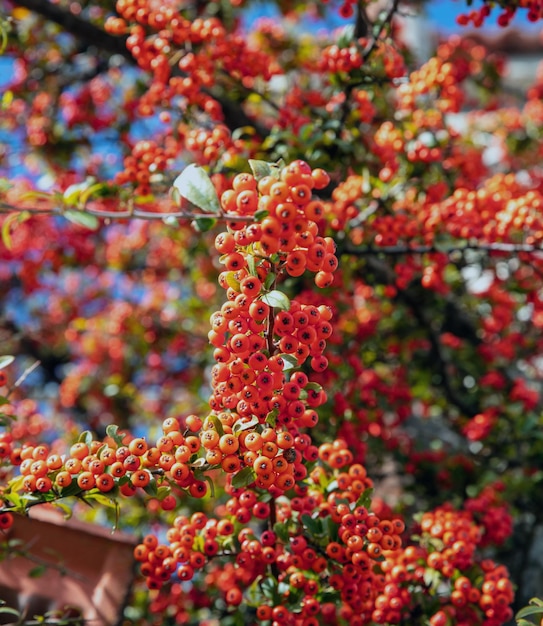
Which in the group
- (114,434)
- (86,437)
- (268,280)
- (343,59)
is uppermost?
(343,59)

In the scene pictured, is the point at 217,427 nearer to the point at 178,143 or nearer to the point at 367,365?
the point at 178,143

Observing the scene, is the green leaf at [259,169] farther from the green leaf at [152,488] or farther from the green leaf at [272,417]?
the green leaf at [152,488]

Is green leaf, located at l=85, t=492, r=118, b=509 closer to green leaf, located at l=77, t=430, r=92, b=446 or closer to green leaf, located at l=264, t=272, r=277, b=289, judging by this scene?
green leaf, located at l=77, t=430, r=92, b=446

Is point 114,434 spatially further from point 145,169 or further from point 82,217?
point 145,169

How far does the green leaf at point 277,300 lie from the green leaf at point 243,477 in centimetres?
67

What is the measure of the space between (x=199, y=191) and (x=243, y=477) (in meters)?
1.09

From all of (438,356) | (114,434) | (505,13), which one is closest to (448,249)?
(505,13)

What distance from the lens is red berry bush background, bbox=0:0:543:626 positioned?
2418 millimetres

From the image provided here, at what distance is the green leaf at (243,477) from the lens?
2.40 m

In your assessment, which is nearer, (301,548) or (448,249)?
(301,548)

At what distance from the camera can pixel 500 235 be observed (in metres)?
3.78

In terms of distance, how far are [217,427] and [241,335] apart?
1.26 feet

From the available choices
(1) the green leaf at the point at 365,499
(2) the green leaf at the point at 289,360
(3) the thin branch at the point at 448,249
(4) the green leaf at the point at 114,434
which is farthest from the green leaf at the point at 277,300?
(3) the thin branch at the point at 448,249

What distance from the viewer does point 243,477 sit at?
7.93ft
